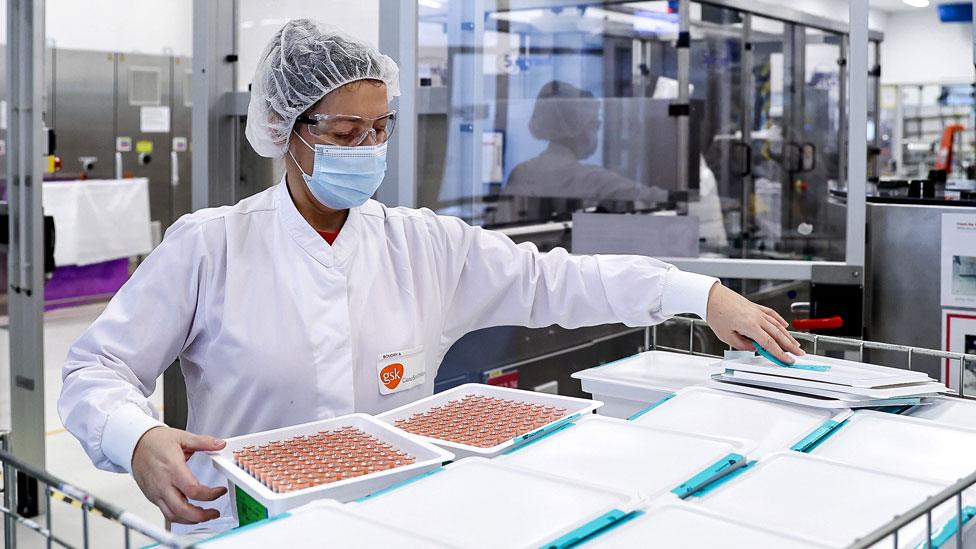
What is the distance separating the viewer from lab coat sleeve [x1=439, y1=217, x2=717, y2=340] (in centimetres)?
188

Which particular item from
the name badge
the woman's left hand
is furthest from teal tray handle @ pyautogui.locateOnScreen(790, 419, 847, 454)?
the name badge

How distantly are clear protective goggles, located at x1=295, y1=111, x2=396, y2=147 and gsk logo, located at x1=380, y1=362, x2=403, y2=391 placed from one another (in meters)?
0.40

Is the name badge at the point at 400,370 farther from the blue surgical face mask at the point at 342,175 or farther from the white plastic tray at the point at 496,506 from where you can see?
the white plastic tray at the point at 496,506

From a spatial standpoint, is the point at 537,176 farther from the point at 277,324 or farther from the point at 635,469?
the point at 635,469

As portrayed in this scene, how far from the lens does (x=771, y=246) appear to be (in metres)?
3.01

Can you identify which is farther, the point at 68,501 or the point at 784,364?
the point at 784,364

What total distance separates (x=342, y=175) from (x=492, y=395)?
1.63 feet

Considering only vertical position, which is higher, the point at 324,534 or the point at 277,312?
the point at 277,312

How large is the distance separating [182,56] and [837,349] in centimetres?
631

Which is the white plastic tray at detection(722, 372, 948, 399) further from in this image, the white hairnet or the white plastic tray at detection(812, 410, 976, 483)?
the white hairnet

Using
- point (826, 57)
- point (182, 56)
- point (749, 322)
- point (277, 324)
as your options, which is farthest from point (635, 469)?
point (182, 56)

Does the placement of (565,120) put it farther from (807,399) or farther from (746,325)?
(807,399)

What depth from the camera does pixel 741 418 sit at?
1.41m

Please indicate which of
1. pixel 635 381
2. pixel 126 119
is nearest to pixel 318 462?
pixel 635 381
